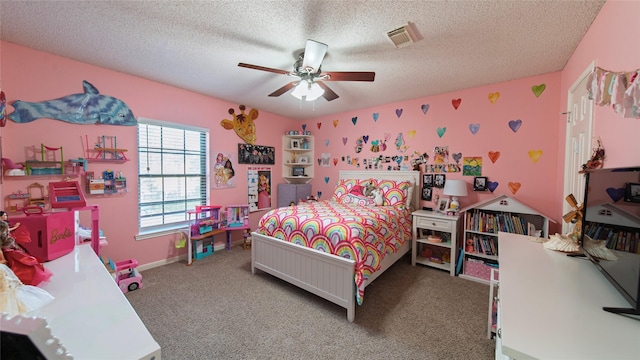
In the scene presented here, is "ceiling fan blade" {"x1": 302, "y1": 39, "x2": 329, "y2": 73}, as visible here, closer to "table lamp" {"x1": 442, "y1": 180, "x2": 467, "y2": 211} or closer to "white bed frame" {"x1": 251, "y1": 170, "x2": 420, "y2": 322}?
"white bed frame" {"x1": 251, "y1": 170, "x2": 420, "y2": 322}

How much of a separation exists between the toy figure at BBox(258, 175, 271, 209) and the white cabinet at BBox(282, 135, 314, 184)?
449mm

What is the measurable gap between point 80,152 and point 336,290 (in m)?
2.95

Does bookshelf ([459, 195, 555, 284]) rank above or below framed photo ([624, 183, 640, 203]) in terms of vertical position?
below

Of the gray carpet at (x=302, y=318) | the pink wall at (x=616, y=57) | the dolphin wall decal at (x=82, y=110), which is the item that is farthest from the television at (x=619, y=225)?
the dolphin wall decal at (x=82, y=110)

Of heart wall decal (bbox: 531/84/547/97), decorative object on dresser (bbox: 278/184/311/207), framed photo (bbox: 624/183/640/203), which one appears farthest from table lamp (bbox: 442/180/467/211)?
decorative object on dresser (bbox: 278/184/311/207)

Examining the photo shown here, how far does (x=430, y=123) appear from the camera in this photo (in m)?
3.29

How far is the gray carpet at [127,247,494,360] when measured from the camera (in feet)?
5.45

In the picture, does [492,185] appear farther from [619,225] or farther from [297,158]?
[297,158]

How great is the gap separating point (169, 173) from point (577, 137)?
4471 mm

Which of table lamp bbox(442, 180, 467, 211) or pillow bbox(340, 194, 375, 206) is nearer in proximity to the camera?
table lamp bbox(442, 180, 467, 211)

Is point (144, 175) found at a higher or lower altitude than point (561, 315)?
higher

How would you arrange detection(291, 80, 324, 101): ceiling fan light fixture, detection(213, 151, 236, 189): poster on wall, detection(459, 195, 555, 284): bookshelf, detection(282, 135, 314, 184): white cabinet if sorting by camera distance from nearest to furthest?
detection(291, 80, 324, 101): ceiling fan light fixture
detection(459, 195, 555, 284): bookshelf
detection(213, 151, 236, 189): poster on wall
detection(282, 135, 314, 184): white cabinet

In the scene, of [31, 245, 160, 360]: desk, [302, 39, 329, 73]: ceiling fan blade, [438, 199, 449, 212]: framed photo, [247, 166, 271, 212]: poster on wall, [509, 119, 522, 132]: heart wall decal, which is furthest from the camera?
[247, 166, 271, 212]: poster on wall

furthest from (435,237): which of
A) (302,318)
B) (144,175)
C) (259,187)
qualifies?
(144,175)
